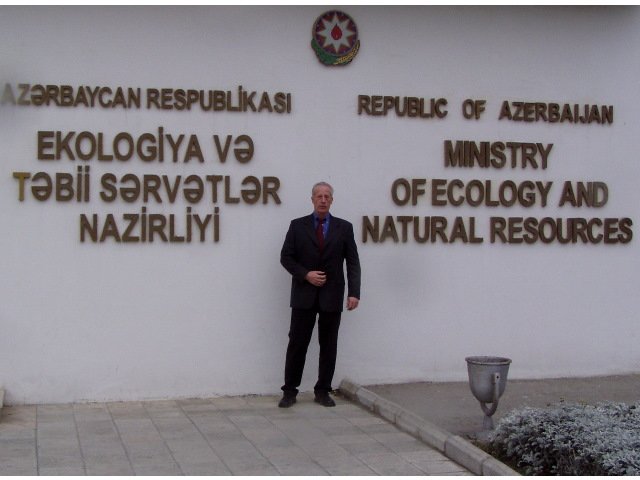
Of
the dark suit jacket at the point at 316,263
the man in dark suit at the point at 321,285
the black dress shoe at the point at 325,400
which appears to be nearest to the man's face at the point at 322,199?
the man in dark suit at the point at 321,285

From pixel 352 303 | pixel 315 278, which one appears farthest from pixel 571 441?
pixel 315 278

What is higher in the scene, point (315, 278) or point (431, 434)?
point (315, 278)

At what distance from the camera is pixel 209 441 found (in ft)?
22.7

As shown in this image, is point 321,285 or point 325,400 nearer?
point 321,285

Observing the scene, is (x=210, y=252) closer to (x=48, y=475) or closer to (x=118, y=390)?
(x=118, y=390)

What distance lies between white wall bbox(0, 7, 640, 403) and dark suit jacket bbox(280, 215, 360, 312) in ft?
1.57

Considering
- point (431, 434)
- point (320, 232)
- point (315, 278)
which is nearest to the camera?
point (431, 434)

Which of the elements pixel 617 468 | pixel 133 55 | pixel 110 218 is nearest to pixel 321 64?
pixel 133 55

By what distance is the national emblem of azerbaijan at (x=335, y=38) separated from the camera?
878 cm

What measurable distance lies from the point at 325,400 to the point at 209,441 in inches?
64.0

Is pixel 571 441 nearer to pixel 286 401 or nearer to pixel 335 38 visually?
pixel 286 401

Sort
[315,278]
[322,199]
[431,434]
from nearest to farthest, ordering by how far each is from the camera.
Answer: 1. [431,434]
2. [315,278]
3. [322,199]

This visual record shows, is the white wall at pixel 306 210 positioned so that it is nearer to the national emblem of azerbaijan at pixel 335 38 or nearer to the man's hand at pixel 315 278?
the national emblem of azerbaijan at pixel 335 38

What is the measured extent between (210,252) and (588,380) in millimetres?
4044
